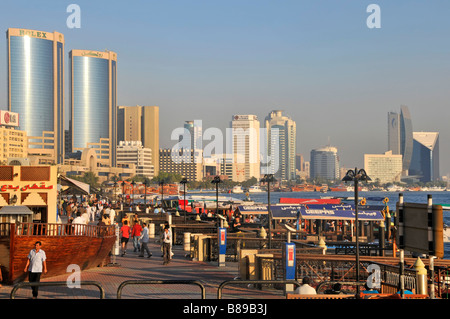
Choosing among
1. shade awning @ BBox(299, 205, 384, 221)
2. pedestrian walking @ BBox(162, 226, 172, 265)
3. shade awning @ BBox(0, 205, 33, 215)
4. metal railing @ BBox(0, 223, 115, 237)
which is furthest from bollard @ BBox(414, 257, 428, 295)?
shade awning @ BBox(299, 205, 384, 221)

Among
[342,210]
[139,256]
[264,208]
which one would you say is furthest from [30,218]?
[264,208]

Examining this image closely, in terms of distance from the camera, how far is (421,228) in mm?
11398

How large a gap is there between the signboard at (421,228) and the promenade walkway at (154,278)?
567cm

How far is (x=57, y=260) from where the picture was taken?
20.1 m

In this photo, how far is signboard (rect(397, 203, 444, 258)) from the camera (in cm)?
1100

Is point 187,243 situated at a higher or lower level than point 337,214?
lower

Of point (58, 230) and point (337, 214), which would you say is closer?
point (58, 230)

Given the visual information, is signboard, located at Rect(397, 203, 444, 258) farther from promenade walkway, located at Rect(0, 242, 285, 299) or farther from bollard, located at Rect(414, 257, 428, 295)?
promenade walkway, located at Rect(0, 242, 285, 299)

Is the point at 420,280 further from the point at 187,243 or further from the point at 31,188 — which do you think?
the point at 187,243

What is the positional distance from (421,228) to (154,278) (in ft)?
37.5

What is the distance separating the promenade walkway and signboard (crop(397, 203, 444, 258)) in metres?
5.67

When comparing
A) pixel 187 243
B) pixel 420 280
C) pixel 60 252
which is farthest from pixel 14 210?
pixel 420 280

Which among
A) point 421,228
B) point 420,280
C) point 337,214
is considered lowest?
point 337,214
